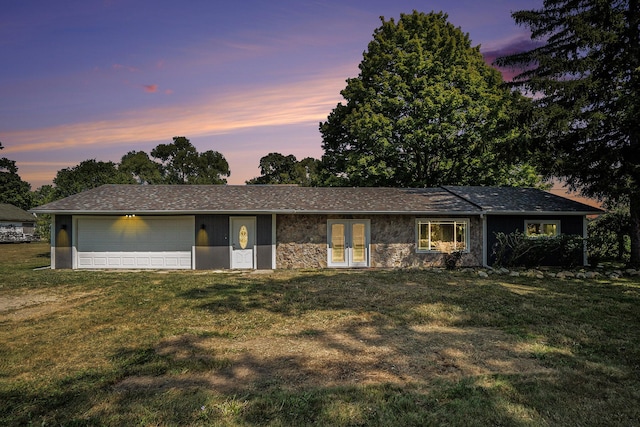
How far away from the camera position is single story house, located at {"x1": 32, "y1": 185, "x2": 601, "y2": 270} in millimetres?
15219

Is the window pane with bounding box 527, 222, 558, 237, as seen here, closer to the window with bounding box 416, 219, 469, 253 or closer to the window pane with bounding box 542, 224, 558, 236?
the window pane with bounding box 542, 224, 558, 236

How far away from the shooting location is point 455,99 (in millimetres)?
21391

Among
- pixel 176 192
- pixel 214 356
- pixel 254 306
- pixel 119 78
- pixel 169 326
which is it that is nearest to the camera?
pixel 214 356

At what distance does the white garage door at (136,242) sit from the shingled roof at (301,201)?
2.64 feet

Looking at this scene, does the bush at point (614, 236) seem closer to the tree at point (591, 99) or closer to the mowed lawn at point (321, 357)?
the tree at point (591, 99)

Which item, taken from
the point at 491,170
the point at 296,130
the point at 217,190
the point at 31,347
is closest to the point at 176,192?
the point at 217,190

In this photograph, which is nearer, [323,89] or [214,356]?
[214,356]

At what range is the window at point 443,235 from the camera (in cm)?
1577

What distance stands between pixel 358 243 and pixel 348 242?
47 centimetres

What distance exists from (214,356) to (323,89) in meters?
12.4

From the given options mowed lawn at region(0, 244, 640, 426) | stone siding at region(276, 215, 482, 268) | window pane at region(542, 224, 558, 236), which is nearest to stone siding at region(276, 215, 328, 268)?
stone siding at region(276, 215, 482, 268)

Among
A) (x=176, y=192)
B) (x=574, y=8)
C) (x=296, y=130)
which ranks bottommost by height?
(x=176, y=192)

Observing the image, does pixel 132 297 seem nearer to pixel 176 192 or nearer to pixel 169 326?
pixel 169 326

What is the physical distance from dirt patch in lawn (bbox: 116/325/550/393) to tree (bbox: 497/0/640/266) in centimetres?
1197
